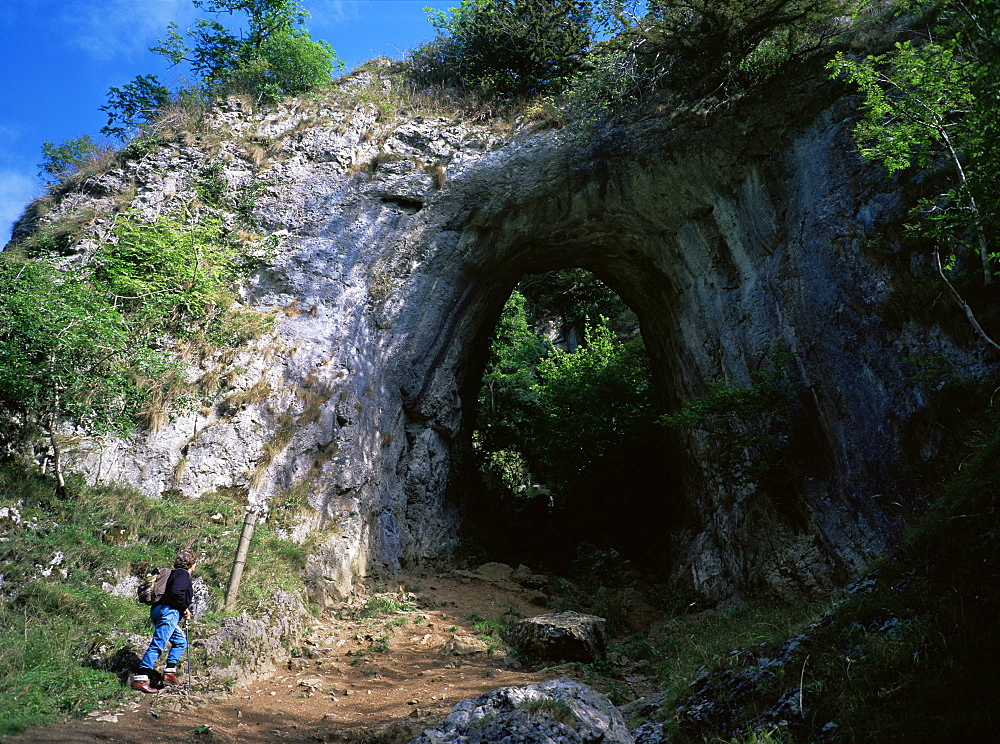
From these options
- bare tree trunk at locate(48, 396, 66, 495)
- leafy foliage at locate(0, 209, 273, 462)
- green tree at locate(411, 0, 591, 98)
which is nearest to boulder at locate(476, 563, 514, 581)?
leafy foliage at locate(0, 209, 273, 462)

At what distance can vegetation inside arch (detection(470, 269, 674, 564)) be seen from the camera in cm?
1549

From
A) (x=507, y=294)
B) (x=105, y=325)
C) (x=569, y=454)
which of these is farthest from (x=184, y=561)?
(x=507, y=294)

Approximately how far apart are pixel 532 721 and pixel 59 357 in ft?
24.6

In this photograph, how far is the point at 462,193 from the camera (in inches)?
553

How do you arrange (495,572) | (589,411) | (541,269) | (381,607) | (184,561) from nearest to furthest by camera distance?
(184,561) → (381,607) → (495,572) → (589,411) → (541,269)

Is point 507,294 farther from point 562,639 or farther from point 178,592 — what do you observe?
point 178,592

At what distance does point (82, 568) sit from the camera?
6793mm

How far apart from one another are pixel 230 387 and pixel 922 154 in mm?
10676

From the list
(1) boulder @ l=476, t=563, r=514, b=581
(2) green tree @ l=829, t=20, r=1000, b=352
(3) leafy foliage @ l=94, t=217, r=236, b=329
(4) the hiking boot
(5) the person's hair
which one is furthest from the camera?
(1) boulder @ l=476, t=563, r=514, b=581

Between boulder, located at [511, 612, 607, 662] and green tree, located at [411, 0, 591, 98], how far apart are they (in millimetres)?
12995

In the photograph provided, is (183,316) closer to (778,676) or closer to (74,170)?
(74,170)

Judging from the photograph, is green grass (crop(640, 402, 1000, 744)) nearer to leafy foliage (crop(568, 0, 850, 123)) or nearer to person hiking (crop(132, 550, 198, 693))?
person hiking (crop(132, 550, 198, 693))

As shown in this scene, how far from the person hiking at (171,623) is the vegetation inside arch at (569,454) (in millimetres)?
9305

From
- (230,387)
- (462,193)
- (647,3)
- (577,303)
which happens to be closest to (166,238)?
(230,387)
